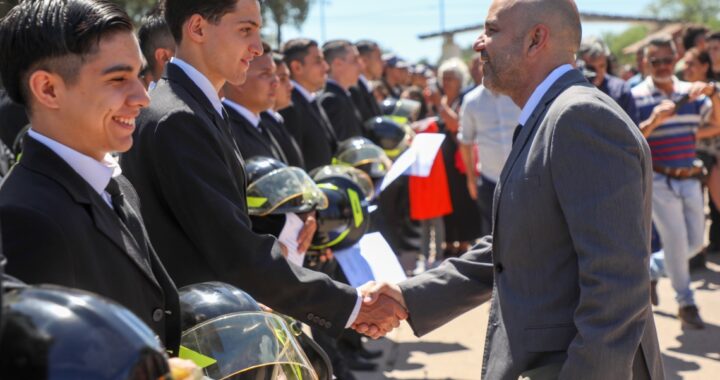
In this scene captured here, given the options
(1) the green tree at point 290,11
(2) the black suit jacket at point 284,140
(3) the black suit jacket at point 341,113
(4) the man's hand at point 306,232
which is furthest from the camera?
(1) the green tree at point 290,11

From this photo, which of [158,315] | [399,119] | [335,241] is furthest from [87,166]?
[399,119]

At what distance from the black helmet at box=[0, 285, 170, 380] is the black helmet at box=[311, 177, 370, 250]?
299cm

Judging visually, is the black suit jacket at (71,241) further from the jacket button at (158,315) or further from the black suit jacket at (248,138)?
the black suit jacket at (248,138)

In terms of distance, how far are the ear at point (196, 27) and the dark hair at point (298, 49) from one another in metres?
3.94

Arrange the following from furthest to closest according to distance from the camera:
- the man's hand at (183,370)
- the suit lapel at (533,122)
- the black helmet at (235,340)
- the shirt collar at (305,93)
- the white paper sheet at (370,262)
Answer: the shirt collar at (305,93) < the white paper sheet at (370,262) < the suit lapel at (533,122) < the black helmet at (235,340) < the man's hand at (183,370)

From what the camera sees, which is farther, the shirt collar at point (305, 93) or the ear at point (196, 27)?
the shirt collar at point (305, 93)

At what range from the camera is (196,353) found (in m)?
2.54

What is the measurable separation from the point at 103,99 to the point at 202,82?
3.69 feet

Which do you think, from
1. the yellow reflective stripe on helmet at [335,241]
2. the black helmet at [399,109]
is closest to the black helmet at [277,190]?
the yellow reflective stripe on helmet at [335,241]

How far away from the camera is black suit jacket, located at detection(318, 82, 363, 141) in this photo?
26.6ft

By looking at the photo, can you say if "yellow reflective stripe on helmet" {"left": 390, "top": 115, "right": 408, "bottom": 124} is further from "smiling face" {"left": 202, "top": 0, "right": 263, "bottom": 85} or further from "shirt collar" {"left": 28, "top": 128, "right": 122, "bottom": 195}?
"shirt collar" {"left": 28, "top": 128, "right": 122, "bottom": 195}

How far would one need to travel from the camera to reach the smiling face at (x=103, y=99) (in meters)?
2.30

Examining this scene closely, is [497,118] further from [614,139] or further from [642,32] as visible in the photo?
[642,32]

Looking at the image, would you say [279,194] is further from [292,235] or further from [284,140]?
[284,140]
